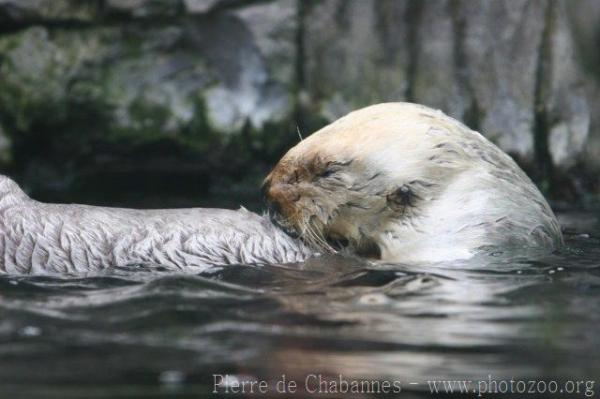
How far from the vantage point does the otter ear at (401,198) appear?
4.13 meters

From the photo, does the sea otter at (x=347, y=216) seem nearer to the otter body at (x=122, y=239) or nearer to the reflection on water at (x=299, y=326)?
the otter body at (x=122, y=239)

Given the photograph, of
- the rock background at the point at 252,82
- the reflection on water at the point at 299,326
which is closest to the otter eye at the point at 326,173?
the reflection on water at the point at 299,326

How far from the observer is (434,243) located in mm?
4031

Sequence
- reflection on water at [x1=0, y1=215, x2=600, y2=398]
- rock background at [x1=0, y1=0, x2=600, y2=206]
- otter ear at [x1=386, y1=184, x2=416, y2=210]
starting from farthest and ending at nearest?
rock background at [x1=0, y1=0, x2=600, y2=206], otter ear at [x1=386, y1=184, x2=416, y2=210], reflection on water at [x1=0, y1=215, x2=600, y2=398]

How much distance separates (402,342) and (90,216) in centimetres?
188

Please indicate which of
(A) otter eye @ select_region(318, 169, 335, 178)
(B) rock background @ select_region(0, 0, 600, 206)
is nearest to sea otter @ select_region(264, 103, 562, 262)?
(A) otter eye @ select_region(318, 169, 335, 178)

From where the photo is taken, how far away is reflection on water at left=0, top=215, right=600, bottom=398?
101 inches

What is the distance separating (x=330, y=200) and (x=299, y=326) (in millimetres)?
1385

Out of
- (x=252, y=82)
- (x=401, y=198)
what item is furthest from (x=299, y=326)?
(x=252, y=82)

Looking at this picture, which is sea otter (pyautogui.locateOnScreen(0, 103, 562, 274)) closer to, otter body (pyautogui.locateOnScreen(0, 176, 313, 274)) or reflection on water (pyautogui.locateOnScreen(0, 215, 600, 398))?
otter body (pyautogui.locateOnScreen(0, 176, 313, 274))

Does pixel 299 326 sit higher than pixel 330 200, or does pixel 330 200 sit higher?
pixel 330 200

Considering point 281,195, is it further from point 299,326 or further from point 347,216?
point 299,326

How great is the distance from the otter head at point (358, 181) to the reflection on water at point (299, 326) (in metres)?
0.28

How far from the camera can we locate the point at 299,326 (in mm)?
2977
